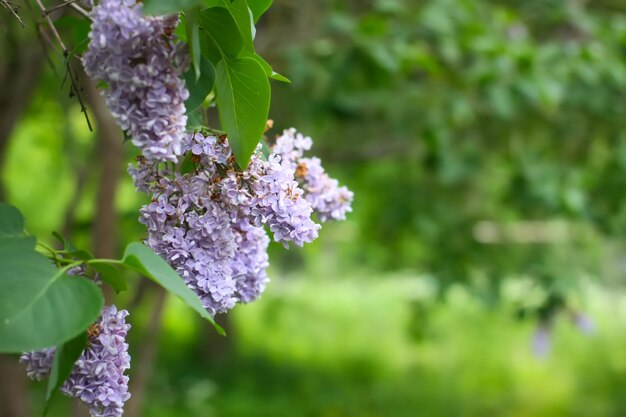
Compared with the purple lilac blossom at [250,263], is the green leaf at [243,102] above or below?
above

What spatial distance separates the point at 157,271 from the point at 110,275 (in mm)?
102

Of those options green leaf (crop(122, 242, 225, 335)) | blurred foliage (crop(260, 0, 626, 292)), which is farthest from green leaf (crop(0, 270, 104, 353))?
blurred foliage (crop(260, 0, 626, 292))

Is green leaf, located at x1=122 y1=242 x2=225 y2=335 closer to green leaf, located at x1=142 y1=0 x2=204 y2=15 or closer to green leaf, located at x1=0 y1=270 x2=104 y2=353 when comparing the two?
green leaf, located at x1=0 y1=270 x2=104 y2=353

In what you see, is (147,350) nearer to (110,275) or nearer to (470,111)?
(470,111)

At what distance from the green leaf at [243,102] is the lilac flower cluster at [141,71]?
0.06 metres

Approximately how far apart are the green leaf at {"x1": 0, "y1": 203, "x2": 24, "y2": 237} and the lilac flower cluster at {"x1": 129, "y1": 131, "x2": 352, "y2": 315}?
0.37ft

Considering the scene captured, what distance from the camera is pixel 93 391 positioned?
2.52 feet

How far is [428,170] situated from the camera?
4074mm

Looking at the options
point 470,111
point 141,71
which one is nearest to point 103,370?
point 141,71

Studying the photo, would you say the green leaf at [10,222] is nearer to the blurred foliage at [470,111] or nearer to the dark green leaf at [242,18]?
the dark green leaf at [242,18]

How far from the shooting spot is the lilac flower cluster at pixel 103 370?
2.51 feet

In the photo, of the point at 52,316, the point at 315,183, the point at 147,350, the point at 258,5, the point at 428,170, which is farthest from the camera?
the point at 428,170

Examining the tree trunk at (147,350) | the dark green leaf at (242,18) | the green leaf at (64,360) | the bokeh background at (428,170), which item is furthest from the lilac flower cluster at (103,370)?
the tree trunk at (147,350)

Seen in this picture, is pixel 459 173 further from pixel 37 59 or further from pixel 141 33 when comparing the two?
pixel 141 33
